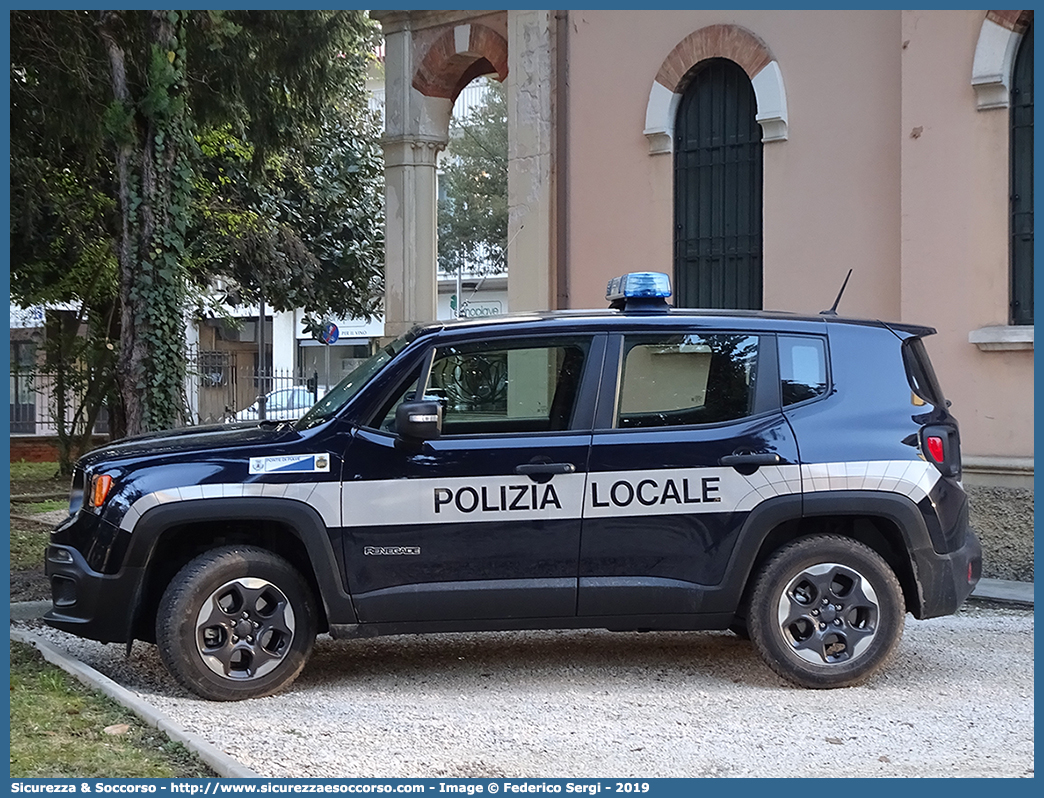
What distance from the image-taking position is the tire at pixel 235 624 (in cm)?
541

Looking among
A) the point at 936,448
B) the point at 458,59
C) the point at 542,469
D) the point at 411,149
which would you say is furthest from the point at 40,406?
the point at 936,448

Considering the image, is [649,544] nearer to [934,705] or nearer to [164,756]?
[934,705]

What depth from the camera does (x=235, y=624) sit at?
5.52 m

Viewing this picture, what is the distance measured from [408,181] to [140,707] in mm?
9613

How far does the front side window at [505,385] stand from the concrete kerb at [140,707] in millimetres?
1836

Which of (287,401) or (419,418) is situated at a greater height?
(419,418)

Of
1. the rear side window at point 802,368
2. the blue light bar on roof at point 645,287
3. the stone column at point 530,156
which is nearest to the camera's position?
the rear side window at point 802,368

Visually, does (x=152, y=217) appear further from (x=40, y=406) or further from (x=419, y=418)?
(x=40, y=406)

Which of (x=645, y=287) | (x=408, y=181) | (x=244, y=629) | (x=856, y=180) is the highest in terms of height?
(x=408, y=181)

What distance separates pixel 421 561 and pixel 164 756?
58.7 inches

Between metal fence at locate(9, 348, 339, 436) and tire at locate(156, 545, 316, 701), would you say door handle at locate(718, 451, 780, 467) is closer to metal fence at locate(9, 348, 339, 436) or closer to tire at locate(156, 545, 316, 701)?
tire at locate(156, 545, 316, 701)

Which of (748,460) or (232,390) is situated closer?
(748,460)

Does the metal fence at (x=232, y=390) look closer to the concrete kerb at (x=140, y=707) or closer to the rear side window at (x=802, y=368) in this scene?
the concrete kerb at (x=140, y=707)

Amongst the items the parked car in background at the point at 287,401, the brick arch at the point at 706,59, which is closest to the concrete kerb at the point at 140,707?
the brick arch at the point at 706,59
